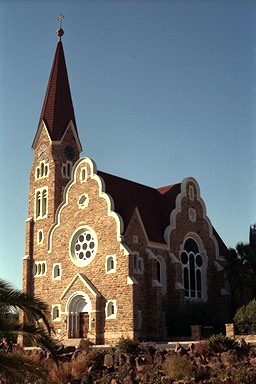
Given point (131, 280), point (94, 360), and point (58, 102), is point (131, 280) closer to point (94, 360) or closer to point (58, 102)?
point (94, 360)

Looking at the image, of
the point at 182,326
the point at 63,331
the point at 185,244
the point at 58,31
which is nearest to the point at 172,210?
the point at 185,244

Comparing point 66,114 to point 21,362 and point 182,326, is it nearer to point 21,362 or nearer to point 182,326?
point 182,326

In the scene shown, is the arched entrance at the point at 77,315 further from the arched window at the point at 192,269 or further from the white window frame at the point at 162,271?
the arched window at the point at 192,269

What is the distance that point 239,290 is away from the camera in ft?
142

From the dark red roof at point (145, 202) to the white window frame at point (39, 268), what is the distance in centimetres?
854

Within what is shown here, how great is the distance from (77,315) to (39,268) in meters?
6.49

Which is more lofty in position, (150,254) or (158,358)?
→ (150,254)

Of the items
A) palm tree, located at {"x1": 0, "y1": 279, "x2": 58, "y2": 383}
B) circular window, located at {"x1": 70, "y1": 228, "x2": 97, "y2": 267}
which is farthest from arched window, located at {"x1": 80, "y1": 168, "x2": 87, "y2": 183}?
palm tree, located at {"x1": 0, "y1": 279, "x2": 58, "y2": 383}

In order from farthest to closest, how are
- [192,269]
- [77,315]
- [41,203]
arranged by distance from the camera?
[41,203] → [192,269] → [77,315]

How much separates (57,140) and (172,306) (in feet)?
58.8

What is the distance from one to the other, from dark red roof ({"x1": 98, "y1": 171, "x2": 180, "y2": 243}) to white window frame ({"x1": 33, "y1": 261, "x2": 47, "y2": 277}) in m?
8.54

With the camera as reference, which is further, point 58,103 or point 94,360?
point 58,103

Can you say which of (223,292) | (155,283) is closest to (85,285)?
(155,283)

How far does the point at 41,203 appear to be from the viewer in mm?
48625
